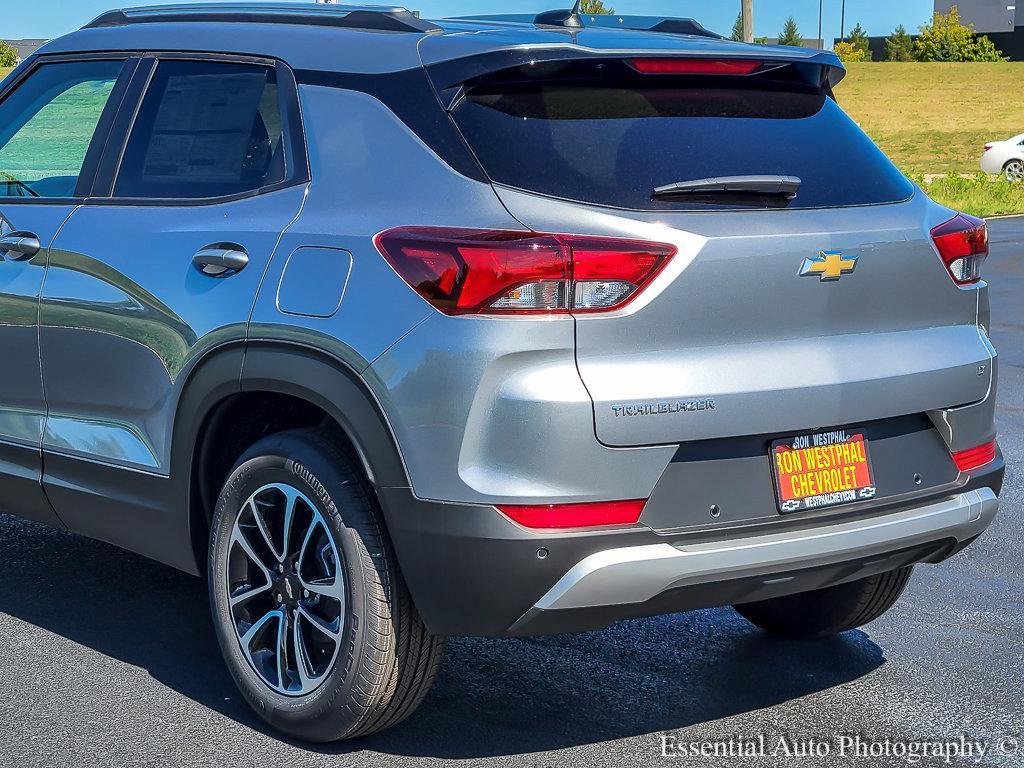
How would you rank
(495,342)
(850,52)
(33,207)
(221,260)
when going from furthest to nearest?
(850,52), (33,207), (221,260), (495,342)

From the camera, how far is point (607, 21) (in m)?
4.26

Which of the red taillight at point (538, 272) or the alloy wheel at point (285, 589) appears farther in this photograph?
the alloy wheel at point (285, 589)

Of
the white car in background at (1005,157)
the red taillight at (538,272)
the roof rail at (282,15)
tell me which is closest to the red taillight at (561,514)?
the red taillight at (538,272)

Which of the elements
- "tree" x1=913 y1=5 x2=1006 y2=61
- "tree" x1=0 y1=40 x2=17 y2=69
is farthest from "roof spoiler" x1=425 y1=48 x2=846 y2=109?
"tree" x1=913 y1=5 x2=1006 y2=61

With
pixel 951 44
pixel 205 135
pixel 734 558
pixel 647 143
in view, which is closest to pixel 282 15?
pixel 205 135

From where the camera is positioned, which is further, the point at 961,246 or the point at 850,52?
the point at 850,52

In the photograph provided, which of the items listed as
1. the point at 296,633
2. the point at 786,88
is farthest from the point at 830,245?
the point at 296,633

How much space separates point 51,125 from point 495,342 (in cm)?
226

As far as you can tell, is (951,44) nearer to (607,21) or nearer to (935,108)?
(935,108)

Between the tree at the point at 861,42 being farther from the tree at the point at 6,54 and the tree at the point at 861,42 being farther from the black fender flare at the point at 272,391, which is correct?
the black fender flare at the point at 272,391

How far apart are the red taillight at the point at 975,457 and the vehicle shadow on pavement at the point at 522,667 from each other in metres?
0.83

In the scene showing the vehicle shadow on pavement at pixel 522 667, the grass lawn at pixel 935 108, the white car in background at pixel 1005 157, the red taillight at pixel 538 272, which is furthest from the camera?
the grass lawn at pixel 935 108

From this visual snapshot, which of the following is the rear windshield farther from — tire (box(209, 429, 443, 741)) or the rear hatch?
tire (box(209, 429, 443, 741))

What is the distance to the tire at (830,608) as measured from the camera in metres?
4.30
